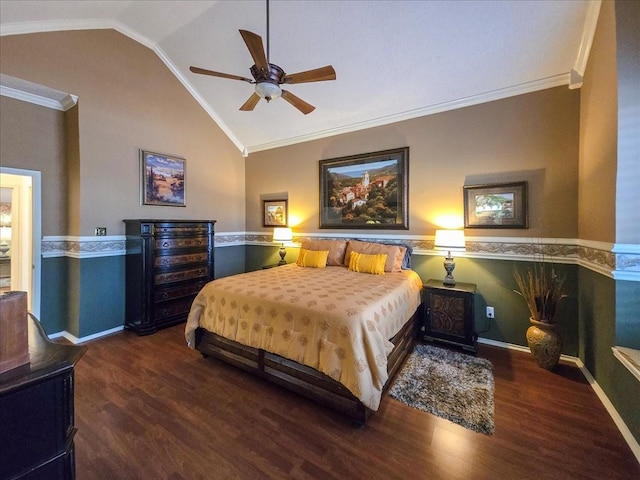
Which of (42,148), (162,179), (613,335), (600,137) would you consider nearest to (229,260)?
(162,179)

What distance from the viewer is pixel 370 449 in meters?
1.68

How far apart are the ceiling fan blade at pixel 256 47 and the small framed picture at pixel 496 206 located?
2.62 m

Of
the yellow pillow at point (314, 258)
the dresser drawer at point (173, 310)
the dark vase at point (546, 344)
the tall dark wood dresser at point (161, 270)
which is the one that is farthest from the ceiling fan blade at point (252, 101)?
the dark vase at point (546, 344)

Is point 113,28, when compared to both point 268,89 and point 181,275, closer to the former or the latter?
point 268,89

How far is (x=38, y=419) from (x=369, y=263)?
2.96 m

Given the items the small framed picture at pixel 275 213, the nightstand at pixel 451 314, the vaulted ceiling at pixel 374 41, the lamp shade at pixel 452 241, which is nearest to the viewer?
the vaulted ceiling at pixel 374 41

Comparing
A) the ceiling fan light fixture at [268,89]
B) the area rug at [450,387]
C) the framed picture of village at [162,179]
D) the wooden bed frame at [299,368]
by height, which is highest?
the ceiling fan light fixture at [268,89]

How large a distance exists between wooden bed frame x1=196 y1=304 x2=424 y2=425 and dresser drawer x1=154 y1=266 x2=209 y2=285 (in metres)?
1.23

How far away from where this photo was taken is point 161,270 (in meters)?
3.51

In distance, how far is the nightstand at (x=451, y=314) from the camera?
9.41 feet

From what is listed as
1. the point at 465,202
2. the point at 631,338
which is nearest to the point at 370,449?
the point at 631,338

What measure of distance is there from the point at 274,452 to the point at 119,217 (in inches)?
137

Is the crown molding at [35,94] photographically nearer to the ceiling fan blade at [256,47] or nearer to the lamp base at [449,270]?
the ceiling fan blade at [256,47]

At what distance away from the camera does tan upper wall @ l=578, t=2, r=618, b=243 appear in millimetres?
2002
